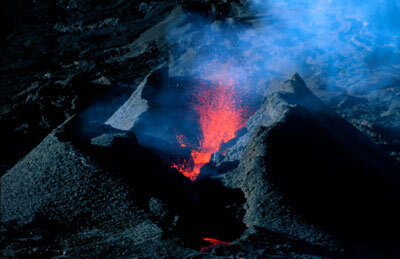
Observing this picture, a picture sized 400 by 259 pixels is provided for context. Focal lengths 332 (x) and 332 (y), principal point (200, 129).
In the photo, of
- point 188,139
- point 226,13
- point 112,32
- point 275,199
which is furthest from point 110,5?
point 275,199

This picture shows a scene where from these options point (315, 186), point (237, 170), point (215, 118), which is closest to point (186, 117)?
point (215, 118)

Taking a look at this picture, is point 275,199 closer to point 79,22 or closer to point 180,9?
point 180,9

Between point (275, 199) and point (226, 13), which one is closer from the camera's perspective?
point (275, 199)

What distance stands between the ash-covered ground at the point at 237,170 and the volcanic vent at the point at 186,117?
0.19 feet

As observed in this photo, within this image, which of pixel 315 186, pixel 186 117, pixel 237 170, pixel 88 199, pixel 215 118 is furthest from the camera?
pixel 215 118

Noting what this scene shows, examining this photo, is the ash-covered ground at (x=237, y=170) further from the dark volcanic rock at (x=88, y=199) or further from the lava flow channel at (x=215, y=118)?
the lava flow channel at (x=215, y=118)

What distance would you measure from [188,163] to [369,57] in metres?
5.11

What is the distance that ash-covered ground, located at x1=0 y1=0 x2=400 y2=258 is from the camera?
2.60 metres

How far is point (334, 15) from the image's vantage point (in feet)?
28.7

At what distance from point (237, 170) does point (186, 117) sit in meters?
2.14

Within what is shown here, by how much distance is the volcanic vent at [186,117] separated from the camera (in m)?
4.52

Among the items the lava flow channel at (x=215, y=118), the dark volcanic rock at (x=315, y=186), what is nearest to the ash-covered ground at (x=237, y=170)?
the dark volcanic rock at (x=315, y=186)

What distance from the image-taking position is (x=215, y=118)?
18.0 ft

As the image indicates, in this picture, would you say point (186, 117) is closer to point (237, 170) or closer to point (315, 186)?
point (237, 170)
